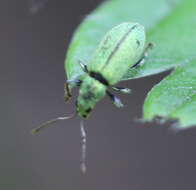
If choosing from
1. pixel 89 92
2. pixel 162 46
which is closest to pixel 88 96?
pixel 89 92

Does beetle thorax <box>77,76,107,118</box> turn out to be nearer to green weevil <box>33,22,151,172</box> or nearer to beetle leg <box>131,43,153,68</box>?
green weevil <box>33,22,151,172</box>

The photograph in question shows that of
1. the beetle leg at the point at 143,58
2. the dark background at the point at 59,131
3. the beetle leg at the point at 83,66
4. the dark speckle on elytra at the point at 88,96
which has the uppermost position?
the beetle leg at the point at 83,66

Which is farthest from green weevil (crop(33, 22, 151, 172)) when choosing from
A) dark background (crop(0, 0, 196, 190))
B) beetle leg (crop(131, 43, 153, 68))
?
dark background (crop(0, 0, 196, 190))

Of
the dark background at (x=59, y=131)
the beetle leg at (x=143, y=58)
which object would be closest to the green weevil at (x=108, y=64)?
the beetle leg at (x=143, y=58)

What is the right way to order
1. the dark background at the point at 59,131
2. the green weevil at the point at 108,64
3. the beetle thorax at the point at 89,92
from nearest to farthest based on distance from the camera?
1. the green weevil at the point at 108,64
2. the beetle thorax at the point at 89,92
3. the dark background at the point at 59,131

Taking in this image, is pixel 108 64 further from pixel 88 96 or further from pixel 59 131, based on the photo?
pixel 59 131

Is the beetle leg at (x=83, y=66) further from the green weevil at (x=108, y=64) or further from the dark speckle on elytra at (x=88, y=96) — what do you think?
the dark speckle on elytra at (x=88, y=96)
